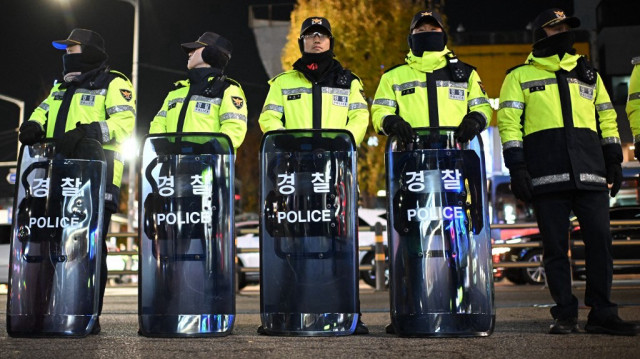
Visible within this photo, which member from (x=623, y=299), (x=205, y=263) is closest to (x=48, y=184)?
(x=205, y=263)

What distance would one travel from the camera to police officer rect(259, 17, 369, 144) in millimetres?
→ 6398

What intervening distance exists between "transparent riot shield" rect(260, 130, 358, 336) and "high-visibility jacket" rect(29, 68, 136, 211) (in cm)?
155

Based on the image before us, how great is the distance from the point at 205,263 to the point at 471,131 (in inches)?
78.7

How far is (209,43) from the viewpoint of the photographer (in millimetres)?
6969

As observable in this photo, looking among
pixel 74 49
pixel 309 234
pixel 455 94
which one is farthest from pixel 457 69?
pixel 74 49

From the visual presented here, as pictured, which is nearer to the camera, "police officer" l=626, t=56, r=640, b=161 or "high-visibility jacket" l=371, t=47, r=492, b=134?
"high-visibility jacket" l=371, t=47, r=492, b=134

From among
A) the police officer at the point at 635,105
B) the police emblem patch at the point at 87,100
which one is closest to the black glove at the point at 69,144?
the police emblem patch at the point at 87,100

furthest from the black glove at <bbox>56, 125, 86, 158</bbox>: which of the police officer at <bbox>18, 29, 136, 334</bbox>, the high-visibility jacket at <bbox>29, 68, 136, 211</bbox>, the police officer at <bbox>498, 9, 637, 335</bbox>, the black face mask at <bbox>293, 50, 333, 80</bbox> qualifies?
the police officer at <bbox>498, 9, 637, 335</bbox>

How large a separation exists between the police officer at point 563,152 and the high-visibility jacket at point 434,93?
1.03ft

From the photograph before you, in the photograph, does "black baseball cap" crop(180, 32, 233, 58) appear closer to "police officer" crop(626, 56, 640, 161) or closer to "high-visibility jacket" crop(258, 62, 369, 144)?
"high-visibility jacket" crop(258, 62, 369, 144)

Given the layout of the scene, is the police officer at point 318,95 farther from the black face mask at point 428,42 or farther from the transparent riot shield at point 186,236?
the transparent riot shield at point 186,236

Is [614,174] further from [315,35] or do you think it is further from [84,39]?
[84,39]

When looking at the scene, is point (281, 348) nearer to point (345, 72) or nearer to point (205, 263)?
point (205, 263)

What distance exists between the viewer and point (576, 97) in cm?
607
